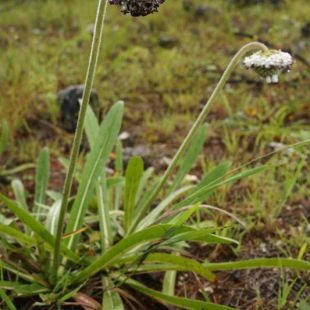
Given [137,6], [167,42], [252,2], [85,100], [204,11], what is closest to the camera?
[137,6]

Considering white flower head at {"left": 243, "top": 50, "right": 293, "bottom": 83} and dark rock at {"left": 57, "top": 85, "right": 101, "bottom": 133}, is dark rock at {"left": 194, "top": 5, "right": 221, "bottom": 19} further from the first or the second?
white flower head at {"left": 243, "top": 50, "right": 293, "bottom": 83}

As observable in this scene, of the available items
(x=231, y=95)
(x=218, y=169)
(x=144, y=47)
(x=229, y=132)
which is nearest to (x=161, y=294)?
(x=218, y=169)

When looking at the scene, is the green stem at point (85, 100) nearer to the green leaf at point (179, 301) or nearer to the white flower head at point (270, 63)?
the green leaf at point (179, 301)

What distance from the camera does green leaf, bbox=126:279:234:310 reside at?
151cm

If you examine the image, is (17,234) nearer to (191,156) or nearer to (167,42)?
(191,156)

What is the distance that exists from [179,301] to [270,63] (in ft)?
3.09

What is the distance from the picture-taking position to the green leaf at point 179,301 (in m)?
1.51

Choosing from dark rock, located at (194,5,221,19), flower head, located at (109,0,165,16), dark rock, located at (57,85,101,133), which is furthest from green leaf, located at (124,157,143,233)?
dark rock, located at (194,5,221,19)

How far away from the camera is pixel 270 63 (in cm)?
152

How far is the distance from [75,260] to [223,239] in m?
0.76

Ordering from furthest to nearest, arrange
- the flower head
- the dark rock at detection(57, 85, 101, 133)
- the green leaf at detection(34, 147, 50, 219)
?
the dark rock at detection(57, 85, 101, 133)
the green leaf at detection(34, 147, 50, 219)
the flower head

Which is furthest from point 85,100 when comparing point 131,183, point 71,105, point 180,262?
point 71,105

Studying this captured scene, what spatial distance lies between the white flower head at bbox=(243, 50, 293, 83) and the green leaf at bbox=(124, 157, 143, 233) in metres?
0.59

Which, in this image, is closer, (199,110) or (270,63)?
(270,63)
